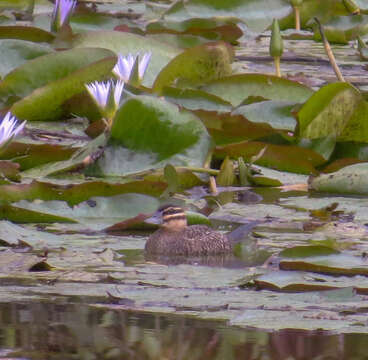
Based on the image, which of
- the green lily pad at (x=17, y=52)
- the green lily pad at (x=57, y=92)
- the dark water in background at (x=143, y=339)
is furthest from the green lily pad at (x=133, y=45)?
the dark water in background at (x=143, y=339)

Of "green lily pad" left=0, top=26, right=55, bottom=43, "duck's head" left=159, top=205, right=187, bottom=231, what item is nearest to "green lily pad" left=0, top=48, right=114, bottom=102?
"green lily pad" left=0, top=26, right=55, bottom=43

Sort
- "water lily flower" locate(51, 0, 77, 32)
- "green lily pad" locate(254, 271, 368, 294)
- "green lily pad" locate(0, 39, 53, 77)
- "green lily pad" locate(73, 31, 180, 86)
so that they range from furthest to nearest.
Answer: "water lily flower" locate(51, 0, 77, 32), "green lily pad" locate(73, 31, 180, 86), "green lily pad" locate(0, 39, 53, 77), "green lily pad" locate(254, 271, 368, 294)

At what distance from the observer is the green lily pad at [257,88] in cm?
571

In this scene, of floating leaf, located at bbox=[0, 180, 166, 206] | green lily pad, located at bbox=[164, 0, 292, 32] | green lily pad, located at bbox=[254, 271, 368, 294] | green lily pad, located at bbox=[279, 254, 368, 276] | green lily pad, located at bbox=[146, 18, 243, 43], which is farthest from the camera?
green lily pad, located at bbox=[164, 0, 292, 32]

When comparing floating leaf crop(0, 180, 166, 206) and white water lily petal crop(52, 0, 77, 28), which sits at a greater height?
white water lily petal crop(52, 0, 77, 28)

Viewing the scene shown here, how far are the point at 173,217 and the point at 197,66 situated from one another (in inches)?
74.7

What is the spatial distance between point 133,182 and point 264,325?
1.53m

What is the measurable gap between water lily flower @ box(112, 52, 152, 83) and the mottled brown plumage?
4.92ft

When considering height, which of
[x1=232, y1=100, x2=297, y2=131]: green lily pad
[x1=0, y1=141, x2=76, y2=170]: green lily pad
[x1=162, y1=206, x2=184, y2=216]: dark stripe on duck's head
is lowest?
[x1=0, y1=141, x2=76, y2=170]: green lily pad

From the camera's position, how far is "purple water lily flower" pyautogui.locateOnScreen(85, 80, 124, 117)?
193 inches

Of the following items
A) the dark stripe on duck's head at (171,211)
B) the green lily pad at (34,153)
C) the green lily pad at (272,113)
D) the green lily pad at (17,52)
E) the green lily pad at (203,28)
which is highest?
the green lily pad at (17,52)

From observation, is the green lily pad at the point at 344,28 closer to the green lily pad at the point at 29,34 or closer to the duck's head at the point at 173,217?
the green lily pad at the point at 29,34

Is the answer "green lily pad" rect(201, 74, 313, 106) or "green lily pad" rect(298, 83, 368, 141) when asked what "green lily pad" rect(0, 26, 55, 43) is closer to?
"green lily pad" rect(201, 74, 313, 106)

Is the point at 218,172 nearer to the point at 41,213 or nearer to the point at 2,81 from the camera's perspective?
the point at 41,213
